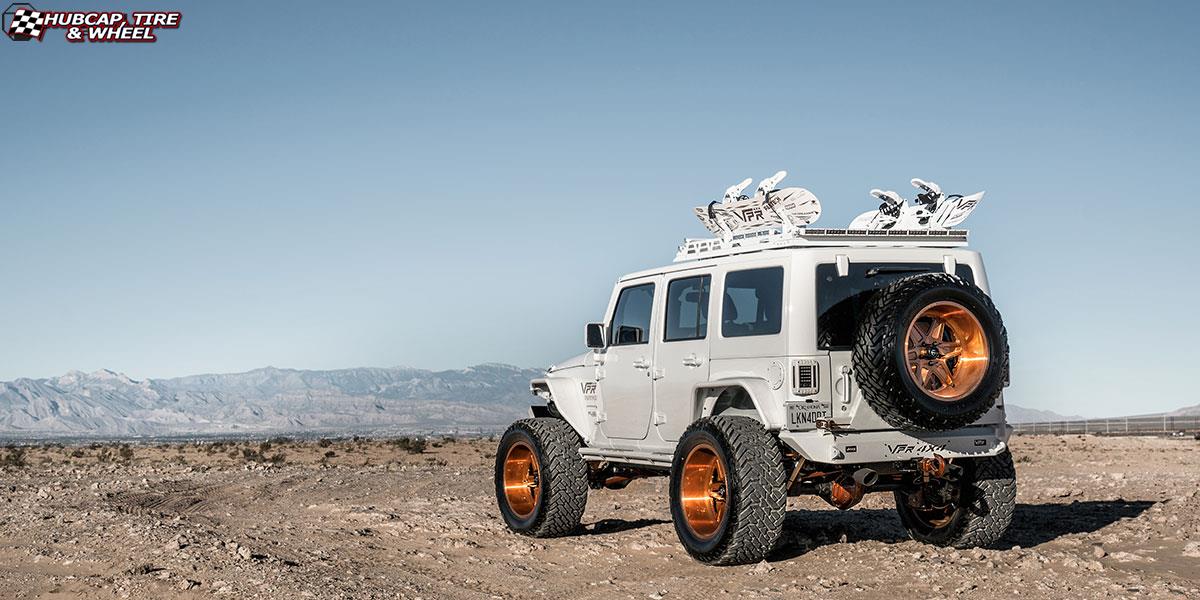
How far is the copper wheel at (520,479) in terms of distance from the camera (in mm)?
12914

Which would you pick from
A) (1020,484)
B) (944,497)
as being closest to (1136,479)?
(1020,484)

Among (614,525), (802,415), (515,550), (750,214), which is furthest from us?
(614,525)

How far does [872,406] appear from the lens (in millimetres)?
9500

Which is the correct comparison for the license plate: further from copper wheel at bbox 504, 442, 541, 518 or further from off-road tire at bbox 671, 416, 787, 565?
copper wheel at bbox 504, 442, 541, 518

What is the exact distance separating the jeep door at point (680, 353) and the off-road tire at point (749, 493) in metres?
1.03

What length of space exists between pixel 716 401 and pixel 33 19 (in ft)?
70.7

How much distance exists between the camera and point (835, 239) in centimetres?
1022

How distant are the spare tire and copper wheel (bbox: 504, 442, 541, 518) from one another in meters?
4.51

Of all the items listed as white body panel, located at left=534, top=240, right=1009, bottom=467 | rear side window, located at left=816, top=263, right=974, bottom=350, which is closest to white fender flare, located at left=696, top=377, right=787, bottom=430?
white body panel, located at left=534, top=240, right=1009, bottom=467

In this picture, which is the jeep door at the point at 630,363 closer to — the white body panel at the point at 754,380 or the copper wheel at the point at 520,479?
the white body panel at the point at 754,380

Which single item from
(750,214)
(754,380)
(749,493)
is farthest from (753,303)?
(749,493)

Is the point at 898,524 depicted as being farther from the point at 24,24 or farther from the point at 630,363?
the point at 24,24

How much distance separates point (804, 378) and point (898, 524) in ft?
14.4

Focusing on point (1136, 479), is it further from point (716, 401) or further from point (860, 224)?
point (716, 401)
